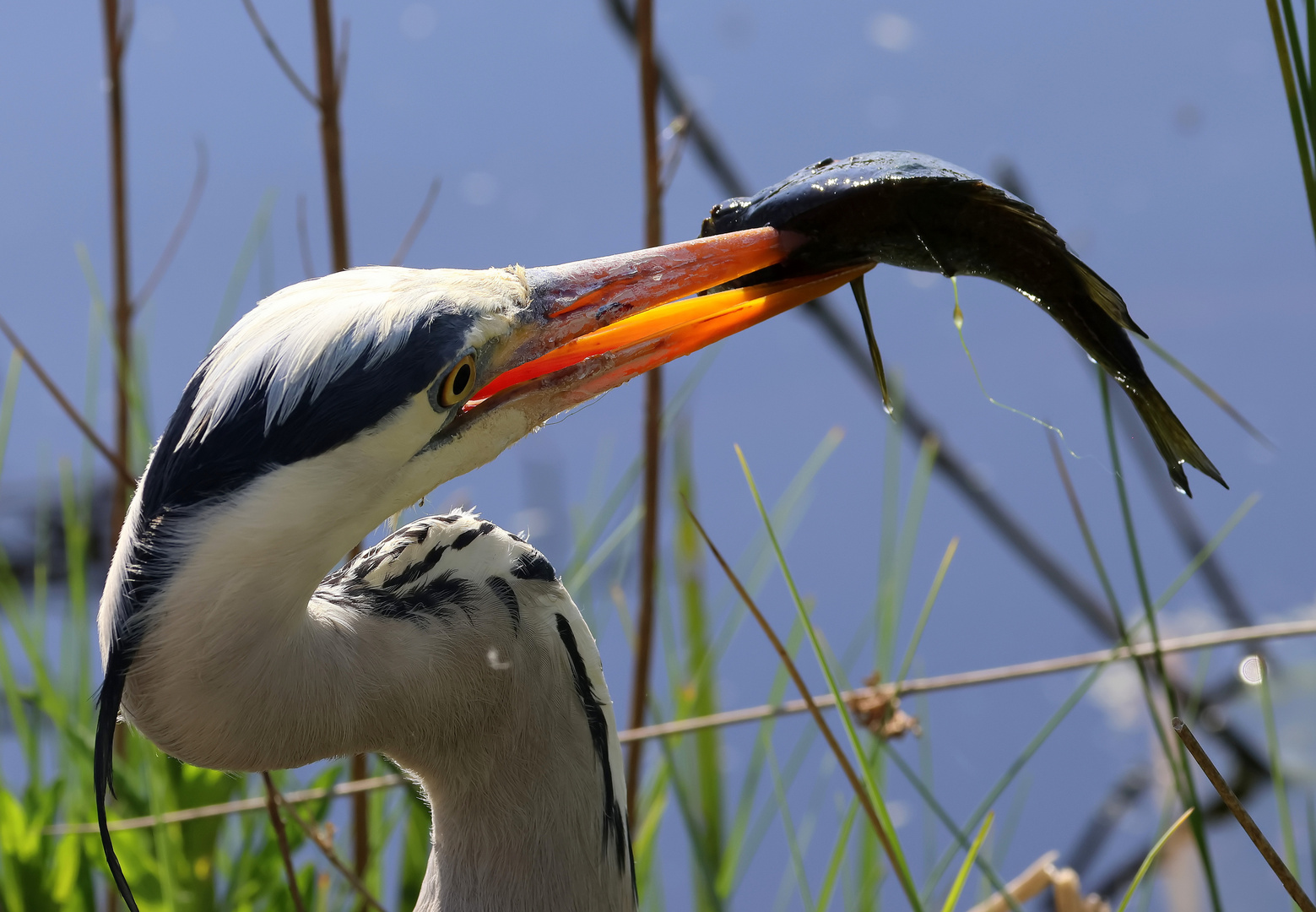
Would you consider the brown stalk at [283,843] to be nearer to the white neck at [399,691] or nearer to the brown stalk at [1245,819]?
the white neck at [399,691]

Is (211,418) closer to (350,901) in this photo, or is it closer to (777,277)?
(777,277)

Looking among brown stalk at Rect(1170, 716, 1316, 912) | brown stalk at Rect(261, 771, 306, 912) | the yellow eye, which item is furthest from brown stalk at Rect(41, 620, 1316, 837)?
the yellow eye

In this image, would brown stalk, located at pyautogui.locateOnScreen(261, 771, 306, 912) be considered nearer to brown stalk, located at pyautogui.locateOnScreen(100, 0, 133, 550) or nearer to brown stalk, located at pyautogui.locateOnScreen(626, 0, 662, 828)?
brown stalk, located at pyautogui.locateOnScreen(626, 0, 662, 828)

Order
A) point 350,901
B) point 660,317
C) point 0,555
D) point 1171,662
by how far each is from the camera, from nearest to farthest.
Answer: point 660,317, point 350,901, point 0,555, point 1171,662

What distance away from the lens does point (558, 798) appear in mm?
601

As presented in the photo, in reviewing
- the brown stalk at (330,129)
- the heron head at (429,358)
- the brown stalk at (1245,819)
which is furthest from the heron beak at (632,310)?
the brown stalk at (330,129)

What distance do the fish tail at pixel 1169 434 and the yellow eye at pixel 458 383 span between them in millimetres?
357

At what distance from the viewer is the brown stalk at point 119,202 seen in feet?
3.36

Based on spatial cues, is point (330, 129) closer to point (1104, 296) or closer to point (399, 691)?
point (399, 691)

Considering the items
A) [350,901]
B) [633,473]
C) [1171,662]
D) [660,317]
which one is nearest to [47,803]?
[350,901]

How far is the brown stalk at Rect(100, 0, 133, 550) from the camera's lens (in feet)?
3.36

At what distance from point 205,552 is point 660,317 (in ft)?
0.85

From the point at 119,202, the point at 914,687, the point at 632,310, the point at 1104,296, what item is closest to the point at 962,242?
the point at 1104,296

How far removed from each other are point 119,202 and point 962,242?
89cm
